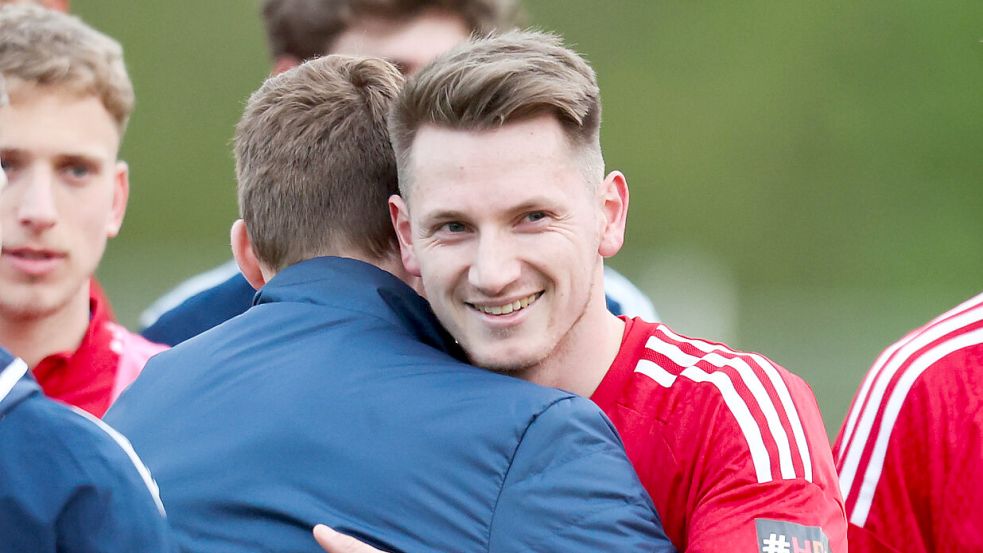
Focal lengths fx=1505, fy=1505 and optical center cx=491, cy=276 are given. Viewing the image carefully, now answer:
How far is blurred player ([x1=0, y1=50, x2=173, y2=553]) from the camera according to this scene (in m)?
1.77

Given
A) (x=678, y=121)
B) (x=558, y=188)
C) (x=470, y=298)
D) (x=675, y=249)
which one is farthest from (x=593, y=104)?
(x=678, y=121)

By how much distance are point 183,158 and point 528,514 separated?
16.9 metres

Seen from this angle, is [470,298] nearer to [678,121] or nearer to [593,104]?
[593,104]

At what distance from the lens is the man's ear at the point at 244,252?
2.76 meters

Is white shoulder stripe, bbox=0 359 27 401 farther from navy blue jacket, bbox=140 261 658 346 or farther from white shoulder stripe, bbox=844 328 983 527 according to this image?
navy blue jacket, bbox=140 261 658 346

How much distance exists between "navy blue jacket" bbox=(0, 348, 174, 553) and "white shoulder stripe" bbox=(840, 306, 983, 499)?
132 centimetres

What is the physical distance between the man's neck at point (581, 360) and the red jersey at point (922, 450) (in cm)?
47

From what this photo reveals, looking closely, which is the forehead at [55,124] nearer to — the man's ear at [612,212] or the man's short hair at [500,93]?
the man's short hair at [500,93]

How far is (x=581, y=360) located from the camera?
2.67 metres

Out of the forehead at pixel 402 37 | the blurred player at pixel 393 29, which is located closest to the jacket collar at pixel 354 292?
the blurred player at pixel 393 29

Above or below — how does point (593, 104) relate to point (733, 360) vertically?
above

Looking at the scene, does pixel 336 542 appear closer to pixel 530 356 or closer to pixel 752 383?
pixel 530 356

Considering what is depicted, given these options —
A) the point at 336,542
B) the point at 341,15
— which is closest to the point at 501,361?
the point at 336,542

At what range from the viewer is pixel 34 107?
3502mm
